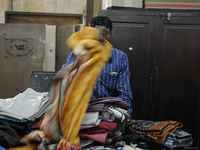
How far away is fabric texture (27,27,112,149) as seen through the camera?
91 cm

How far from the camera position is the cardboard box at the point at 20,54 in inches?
126

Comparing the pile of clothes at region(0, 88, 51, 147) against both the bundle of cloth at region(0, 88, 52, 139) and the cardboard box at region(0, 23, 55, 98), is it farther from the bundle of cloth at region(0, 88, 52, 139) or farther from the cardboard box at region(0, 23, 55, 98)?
the cardboard box at region(0, 23, 55, 98)

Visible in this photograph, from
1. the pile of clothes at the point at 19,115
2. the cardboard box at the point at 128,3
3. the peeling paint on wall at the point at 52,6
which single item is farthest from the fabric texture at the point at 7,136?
the peeling paint on wall at the point at 52,6

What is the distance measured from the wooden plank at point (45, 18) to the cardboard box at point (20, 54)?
712 millimetres

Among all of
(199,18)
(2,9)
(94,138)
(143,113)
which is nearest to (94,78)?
(94,138)

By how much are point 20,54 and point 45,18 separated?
997 millimetres

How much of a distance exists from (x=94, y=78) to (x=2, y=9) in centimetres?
352

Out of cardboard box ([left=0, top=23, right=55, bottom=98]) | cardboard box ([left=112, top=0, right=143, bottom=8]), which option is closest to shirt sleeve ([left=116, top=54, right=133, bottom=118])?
cardboard box ([left=112, top=0, right=143, bottom=8])

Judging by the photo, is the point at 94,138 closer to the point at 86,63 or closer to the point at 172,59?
the point at 86,63

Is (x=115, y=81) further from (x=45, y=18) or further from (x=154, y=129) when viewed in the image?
(x=45, y=18)

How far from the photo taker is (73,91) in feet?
3.04

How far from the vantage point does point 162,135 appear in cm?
119

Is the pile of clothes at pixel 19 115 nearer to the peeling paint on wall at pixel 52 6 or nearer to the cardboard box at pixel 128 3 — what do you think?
the cardboard box at pixel 128 3

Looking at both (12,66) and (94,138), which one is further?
(12,66)
